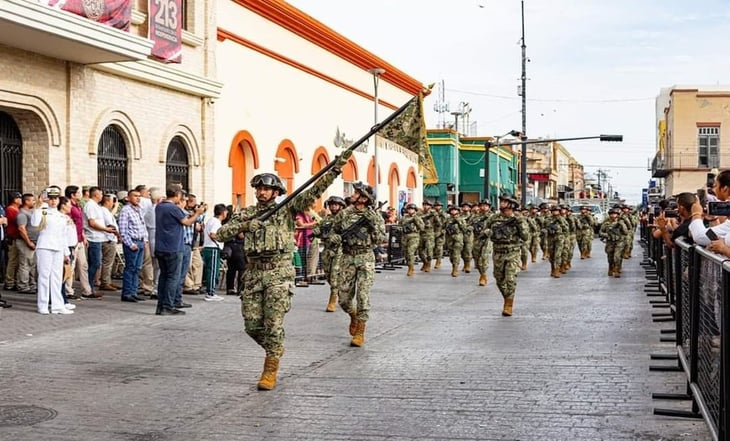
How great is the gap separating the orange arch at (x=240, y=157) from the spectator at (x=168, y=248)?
10.2m

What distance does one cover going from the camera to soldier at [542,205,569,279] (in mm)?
22797

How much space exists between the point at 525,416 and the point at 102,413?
3.43 metres

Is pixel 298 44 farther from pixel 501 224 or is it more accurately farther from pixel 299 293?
pixel 501 224

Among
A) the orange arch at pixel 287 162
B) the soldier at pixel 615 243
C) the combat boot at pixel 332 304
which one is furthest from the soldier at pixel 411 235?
the combat boot at pixel 332 304

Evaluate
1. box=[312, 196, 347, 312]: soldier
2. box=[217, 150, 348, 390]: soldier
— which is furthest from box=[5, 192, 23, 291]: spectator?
box=[217, 150, 348, 390]: soldier

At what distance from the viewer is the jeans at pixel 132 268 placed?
1462 cm

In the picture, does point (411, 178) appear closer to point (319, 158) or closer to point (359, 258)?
point (319, 158)

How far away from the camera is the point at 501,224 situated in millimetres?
14039

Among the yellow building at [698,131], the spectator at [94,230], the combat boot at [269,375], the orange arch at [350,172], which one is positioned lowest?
the combat boot at [269,375]

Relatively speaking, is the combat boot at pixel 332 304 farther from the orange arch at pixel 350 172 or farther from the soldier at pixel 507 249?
the orange arch at pixel 350 172

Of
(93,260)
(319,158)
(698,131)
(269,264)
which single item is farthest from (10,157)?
(698,131)

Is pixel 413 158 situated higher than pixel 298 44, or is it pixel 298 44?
pixel 298 44

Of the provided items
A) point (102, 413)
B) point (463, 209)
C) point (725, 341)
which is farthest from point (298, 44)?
point (725, 341)

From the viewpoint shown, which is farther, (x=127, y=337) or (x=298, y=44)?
(x=298, y=44)
